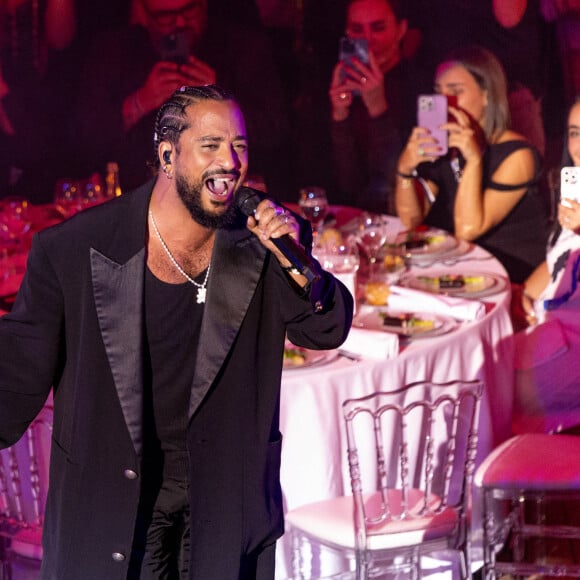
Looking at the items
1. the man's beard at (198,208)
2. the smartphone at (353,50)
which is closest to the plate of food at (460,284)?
the man's beard at (198,208)

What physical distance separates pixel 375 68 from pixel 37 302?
185 inches

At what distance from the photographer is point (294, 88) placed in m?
7.04

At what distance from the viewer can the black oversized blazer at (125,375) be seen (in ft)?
6.82

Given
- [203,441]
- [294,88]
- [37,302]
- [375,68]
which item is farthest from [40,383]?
[294,88]

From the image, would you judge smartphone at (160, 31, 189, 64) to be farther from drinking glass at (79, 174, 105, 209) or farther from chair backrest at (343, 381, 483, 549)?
chair backrest at (343, 381, 483, 549)

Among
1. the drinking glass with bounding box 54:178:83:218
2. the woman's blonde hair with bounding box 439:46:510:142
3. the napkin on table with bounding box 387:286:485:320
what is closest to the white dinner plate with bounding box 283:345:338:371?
the napkin on table with bounding box 387:286:485:320

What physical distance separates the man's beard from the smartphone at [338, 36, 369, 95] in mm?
4630

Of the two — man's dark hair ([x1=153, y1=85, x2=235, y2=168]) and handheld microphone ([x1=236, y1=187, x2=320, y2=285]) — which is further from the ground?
man's dark hair ([x1=153, y1=85, x2=235, y2=168])

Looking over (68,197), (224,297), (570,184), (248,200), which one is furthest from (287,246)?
(68,197)

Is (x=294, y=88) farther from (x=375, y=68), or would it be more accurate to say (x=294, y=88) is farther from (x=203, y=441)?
(x=203, y=441)

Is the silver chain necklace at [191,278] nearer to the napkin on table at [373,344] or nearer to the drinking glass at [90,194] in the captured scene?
the napkin on table at [373,344]

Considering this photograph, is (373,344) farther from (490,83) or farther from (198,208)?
(490,83)

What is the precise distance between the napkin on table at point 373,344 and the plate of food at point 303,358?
0.07 m

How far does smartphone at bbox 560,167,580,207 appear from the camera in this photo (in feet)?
13.8
